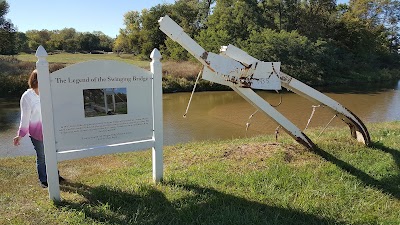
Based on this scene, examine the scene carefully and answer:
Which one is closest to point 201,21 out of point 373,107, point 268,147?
point 373,107

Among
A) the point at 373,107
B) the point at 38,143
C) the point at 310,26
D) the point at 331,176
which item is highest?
the point at 310,26

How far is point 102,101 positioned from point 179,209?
4.69 ft

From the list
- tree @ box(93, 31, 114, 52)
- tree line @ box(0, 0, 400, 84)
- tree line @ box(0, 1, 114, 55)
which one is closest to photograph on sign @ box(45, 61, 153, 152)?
tree line @ box(0, 0, 400, 84)

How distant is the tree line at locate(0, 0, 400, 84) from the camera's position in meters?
31.7

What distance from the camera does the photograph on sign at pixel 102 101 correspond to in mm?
3641

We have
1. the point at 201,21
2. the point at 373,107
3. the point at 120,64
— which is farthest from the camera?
the point at 201,21

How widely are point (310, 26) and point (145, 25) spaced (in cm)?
2341

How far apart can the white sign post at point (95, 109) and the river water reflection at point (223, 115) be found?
5.99m

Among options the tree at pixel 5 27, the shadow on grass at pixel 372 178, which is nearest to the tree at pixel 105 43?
the tree at pixel 5 27

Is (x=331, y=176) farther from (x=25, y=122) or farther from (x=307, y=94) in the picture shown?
(x=25, y=122)

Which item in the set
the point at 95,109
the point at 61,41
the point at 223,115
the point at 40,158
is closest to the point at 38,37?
the point at 61,41

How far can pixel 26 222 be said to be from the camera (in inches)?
122

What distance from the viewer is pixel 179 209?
342 centimetres

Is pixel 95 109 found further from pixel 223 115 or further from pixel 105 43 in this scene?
pixel 105 43
